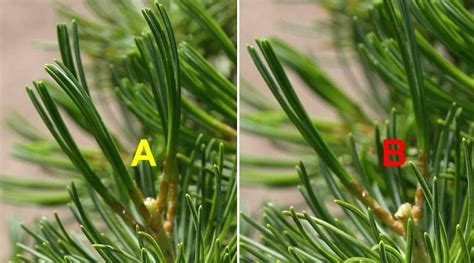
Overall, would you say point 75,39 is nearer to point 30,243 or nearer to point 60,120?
point 60,120

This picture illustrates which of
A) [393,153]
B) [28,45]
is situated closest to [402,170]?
[393,153]

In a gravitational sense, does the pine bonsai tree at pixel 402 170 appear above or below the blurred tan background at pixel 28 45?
below

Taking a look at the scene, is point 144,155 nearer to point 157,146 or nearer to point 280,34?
point 157,146

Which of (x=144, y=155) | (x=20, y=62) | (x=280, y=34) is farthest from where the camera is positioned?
(x=280, y=34)

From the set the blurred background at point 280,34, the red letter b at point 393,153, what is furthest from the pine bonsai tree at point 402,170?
the blurred background at point 280,34

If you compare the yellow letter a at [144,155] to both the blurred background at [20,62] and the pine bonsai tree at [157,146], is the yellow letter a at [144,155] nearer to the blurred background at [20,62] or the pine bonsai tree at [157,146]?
the pine bonsai tree at [157,146]

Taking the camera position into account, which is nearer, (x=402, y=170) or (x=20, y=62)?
(x=402, y=170)

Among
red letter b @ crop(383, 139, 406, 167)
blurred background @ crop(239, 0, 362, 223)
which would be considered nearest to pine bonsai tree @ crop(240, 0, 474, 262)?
red letter b @ crop(383, 139, 406, 167)
